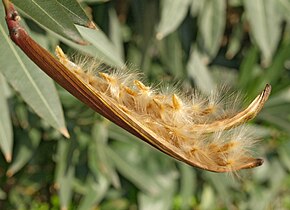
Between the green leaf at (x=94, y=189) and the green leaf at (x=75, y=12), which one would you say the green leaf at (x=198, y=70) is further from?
the green leaf at (x=75, y=12)

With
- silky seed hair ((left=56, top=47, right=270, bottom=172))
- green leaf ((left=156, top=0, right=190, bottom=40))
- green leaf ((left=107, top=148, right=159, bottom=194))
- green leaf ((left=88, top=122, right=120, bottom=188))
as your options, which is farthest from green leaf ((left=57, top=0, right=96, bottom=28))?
green leaf ((left=107, top=148, right=159, bottom=194))

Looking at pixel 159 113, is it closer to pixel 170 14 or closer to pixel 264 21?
pixel 170 14

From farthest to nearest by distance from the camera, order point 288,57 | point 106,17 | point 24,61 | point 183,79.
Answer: point 288,57 < point 183,79 < point 106,17 < point 24,61

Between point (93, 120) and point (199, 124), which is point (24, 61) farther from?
point (93, 120)

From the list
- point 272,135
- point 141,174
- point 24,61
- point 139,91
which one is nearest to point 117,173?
point 141,174

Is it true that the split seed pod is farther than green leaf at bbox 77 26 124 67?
No

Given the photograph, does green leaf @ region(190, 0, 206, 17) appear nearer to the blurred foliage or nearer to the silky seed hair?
the blurred foliage

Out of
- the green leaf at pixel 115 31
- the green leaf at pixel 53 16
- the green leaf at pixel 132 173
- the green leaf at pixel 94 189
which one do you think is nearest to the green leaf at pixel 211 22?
the green leaf at pixel 115 31
